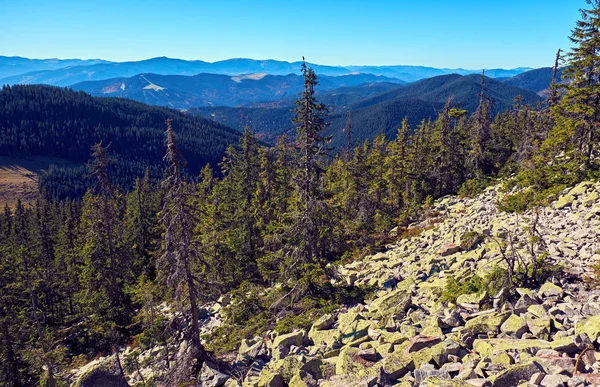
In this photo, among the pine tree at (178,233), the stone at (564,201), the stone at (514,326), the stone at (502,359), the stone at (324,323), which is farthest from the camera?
the stone at (564,201)

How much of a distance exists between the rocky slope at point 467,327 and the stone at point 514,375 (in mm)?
18

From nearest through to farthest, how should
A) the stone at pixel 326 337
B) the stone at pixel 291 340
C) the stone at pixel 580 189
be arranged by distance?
1. the stone at pixel 326 337
2. the stone at pixel 291 340
3. the stone at pixel 580 189

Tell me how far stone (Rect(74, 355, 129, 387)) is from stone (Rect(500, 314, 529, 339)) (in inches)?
598

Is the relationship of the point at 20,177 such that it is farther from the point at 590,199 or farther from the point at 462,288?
the point at 590,199

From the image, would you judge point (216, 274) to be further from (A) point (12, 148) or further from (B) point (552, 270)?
(A) point (12, 148)

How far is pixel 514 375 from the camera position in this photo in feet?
23.2

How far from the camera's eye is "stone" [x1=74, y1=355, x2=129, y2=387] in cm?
1477

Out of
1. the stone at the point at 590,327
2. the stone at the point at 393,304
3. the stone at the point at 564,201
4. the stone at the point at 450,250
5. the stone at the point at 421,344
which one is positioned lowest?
the stone at the point at 393,304

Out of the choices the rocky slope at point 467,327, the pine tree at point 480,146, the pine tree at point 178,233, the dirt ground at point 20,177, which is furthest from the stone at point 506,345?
the dirt ground at point 20,177

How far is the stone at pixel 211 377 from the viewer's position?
42.1 feet

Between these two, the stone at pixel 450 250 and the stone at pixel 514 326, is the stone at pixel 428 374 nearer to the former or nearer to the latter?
the stone at pixel 514 326

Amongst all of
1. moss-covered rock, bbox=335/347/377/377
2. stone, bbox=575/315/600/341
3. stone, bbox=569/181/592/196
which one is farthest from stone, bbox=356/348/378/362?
stone, bbox=569/181/592/196

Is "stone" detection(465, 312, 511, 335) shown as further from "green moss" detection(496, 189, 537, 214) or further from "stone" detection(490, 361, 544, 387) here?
"green moss" detection(496, 189, 537, 214)

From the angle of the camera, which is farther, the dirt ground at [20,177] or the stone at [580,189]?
the dirt ground at [20,177]
